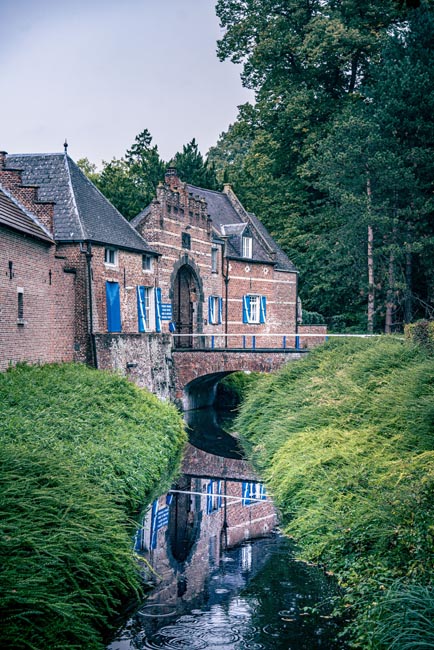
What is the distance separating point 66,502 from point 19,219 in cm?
1180

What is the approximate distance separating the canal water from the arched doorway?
50.4ft

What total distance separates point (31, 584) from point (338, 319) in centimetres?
3181

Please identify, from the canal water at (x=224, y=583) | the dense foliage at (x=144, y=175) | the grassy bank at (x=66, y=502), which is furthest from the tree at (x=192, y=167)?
the canal water at (x=224, y=583)

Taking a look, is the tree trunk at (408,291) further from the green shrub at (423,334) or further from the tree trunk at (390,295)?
the green shrub at (423,334)

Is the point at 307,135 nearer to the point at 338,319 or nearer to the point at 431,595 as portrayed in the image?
Result: the point at 338,319

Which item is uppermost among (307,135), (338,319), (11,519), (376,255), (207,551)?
(307,135)

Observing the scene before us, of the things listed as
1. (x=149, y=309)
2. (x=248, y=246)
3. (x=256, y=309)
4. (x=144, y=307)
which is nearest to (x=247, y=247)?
(x=248, y=246)

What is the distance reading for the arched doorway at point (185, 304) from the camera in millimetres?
29469

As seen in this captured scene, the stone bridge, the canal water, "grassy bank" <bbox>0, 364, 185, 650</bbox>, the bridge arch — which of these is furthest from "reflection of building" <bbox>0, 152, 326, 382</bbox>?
the canal water

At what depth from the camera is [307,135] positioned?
37.2m

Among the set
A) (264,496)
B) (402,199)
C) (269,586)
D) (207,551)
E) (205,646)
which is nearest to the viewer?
(205,646)

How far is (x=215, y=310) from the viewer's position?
31734 mm

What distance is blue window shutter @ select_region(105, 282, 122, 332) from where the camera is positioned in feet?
74.7

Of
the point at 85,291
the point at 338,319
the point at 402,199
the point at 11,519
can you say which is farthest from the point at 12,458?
the point at 338,319
